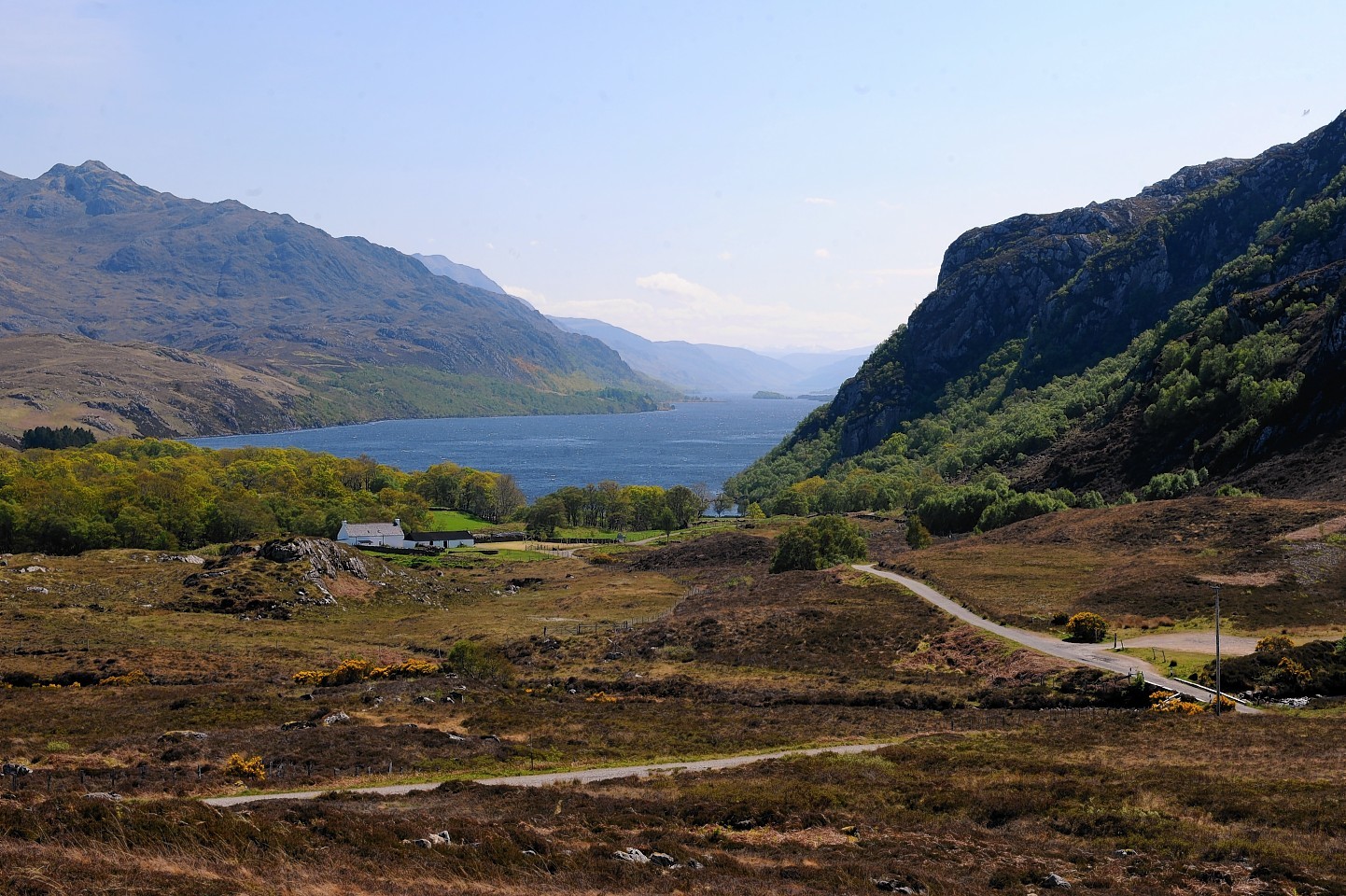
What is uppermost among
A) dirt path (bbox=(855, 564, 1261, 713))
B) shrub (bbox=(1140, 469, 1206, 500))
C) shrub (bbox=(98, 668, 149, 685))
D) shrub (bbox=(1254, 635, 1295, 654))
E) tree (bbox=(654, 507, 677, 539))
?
shrub (bbox=(1140, 469, 1206, 500))

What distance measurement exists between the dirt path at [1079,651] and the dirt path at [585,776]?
15210mm

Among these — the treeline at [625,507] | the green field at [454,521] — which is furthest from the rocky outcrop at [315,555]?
the treeline at [625,507]

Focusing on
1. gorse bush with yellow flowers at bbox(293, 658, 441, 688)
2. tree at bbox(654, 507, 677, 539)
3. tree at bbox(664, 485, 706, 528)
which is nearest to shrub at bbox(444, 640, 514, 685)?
gorse bush with yellow flowers at bbox(293, 658, 441, 688)

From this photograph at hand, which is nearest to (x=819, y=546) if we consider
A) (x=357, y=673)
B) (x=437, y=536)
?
(x=357, y=673)

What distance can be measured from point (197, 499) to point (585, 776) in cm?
12333

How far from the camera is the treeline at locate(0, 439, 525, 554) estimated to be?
117 m

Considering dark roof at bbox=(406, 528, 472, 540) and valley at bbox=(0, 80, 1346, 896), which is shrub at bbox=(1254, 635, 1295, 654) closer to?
valley at bbox=(0, 80, 1346, 896)

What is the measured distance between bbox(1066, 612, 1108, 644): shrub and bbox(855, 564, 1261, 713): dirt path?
3.41 ft

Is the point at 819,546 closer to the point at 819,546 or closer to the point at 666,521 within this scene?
the point at 819,546

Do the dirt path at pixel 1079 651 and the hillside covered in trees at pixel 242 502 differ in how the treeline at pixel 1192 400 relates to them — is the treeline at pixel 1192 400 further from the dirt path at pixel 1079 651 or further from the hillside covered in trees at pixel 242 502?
the dirt path at pixel 1079 651

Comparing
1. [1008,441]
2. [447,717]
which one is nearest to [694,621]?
[447,717]

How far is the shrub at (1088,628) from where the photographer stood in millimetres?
52156

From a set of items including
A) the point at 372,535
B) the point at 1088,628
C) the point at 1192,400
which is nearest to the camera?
the point at 1088,628

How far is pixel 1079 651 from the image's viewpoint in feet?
163
